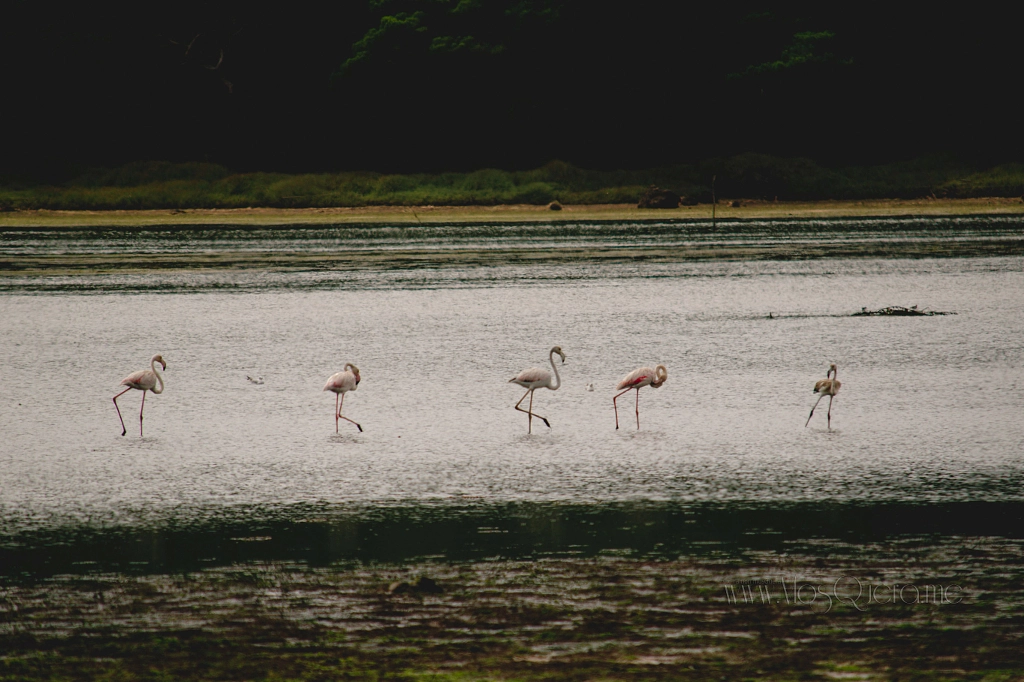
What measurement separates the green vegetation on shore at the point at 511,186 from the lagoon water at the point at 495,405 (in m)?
27.4

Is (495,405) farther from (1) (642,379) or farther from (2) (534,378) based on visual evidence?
(1) (642,379)

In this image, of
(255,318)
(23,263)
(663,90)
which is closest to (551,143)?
(663,90)

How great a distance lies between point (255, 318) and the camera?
16.5 metres

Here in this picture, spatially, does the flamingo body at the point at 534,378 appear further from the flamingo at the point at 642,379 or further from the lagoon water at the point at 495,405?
the flamingo at the point at 642,379

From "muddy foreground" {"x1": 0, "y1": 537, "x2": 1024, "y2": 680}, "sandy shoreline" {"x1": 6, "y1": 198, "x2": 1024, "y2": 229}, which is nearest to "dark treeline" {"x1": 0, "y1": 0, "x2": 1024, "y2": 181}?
"sandy shoreline" {"x1": 6, "y1": 198, "x2": 1024, "y2": 229}

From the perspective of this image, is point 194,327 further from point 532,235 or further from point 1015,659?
point 532,235

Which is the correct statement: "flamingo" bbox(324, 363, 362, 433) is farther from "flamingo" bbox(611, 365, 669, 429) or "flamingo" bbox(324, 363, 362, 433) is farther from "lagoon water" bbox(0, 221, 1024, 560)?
"flamingo" bbox(611, 365, 669, 429)

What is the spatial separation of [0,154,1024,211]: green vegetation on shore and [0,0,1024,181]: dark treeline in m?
1.49

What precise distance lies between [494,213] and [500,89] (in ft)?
25.2

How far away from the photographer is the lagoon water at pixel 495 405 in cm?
709

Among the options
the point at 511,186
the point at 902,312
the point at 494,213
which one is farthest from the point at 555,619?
the point at 511,186

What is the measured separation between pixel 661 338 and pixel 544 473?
6.43 meters

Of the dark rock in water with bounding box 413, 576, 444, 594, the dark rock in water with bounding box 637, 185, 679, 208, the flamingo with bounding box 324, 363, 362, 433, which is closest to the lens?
the dark rock in water with bounding box 413, 576, 444, 594

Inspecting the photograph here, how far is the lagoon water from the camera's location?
7.09 metres
